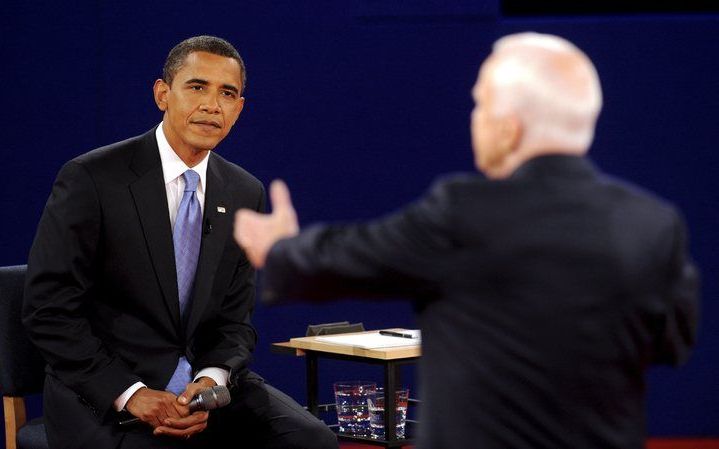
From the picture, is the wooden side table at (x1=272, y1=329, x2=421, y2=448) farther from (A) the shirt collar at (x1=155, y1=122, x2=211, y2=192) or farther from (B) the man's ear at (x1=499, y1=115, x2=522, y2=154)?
(B) the man's ear at (x1=499, y1=115, x2=522, y2=154)

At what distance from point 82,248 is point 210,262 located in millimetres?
368

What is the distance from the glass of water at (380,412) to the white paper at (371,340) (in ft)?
0.54

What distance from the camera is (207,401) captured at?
8.99 ft

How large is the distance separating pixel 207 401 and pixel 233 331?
1.19 feet

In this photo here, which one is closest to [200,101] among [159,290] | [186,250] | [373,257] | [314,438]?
[186,250]

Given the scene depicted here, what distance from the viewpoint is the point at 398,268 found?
61.5 inches

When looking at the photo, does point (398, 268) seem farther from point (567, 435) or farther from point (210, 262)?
point (210, 262)

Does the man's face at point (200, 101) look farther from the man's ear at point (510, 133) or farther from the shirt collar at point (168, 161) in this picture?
the man's ear at point (510, 133)

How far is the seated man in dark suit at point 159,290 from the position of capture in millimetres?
2744

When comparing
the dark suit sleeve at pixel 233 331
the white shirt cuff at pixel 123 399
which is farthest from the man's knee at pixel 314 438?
the white shirt cuff at pixel 123 399

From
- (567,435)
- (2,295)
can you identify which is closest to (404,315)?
(2,295)

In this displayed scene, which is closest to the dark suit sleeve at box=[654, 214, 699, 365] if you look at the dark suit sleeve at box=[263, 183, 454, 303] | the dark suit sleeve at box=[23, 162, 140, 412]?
the dark suit sleeve at box=[263, 183, 454, 303]

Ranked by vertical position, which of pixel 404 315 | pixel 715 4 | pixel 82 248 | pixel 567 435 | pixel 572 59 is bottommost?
pixel 404 315

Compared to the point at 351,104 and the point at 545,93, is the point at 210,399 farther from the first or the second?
the point at 351,104
